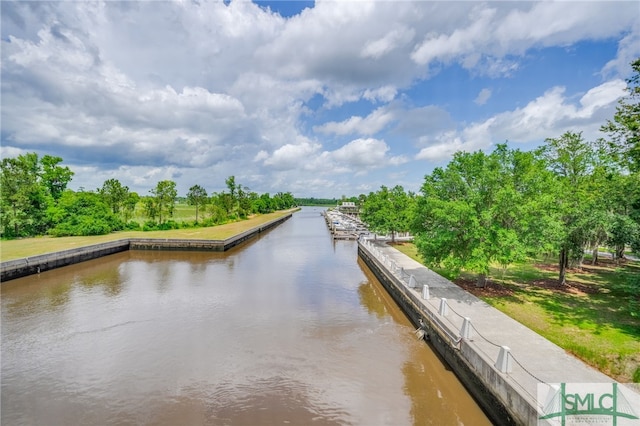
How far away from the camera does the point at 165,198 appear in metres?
56.8

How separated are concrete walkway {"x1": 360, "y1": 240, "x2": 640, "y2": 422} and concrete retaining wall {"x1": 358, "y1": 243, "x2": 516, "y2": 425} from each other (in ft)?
0.64

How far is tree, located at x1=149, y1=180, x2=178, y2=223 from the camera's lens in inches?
2222

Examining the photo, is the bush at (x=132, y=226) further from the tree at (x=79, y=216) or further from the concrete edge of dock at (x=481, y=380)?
the concrete edge of dock at (x=481, y=380)

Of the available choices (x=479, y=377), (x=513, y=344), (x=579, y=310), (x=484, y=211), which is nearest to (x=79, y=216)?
(x=484, y=211)

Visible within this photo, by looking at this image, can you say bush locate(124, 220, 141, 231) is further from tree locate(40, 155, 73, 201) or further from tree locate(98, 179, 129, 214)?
tree locate(40, 155, 73, 201)

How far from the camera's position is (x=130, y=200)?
181 feet

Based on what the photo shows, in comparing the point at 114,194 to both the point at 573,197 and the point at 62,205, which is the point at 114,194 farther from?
the point at 573,197

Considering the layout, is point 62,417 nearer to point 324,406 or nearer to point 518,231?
point 324,406

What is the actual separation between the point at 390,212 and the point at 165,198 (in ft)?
129

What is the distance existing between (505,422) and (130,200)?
2354 inches

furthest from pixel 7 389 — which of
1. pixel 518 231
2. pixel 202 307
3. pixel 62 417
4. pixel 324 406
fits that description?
pixel 518 231

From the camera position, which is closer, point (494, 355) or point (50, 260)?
point (494, 355)

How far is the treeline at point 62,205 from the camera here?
3972 centimetres

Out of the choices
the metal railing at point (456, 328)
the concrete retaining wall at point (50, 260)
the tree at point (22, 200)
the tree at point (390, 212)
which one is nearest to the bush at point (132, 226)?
the tree at point (22, 200)
